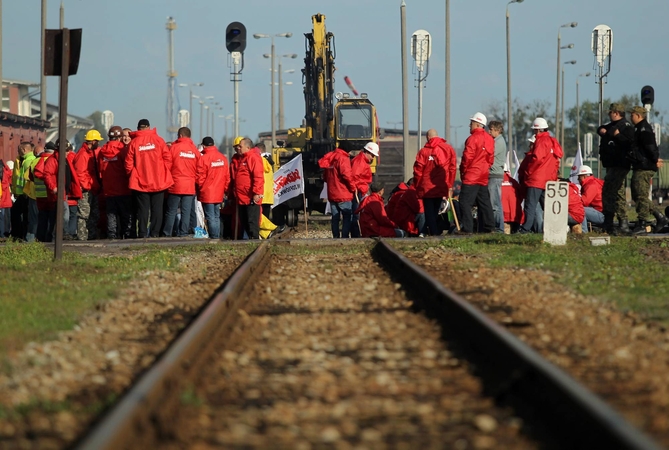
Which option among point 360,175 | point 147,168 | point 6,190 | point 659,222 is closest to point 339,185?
point 360,175

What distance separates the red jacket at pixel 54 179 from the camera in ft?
63.3

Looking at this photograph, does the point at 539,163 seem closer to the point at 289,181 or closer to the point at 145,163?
the point at 145,163

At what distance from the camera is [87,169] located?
19484mm

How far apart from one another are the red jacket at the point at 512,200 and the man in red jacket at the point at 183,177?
18.4 ft

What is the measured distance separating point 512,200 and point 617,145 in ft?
11.0

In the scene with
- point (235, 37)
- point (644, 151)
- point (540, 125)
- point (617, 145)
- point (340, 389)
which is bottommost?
point (340, 389)

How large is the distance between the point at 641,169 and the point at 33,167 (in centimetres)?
1119

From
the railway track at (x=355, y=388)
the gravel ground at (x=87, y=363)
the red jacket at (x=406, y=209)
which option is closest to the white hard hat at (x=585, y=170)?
the red jacket at (x=406, y=209)

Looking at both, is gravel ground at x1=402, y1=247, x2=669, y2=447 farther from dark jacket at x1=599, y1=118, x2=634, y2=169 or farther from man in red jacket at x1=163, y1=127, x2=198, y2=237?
man in red jacket at x1=163, y1=127, x2=198, y2=237

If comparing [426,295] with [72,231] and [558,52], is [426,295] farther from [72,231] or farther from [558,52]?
[558,52]

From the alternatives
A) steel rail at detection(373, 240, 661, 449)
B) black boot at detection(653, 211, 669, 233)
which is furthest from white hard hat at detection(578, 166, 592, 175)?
steel rail at detection(373, 240, 661, 449)

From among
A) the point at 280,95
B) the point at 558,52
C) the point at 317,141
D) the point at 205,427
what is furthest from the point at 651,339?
the point at 280,95

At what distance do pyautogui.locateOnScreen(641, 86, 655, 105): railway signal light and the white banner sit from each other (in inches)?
307

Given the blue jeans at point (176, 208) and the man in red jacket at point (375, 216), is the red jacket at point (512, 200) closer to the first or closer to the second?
the man in red jacket at point (375, 216)
